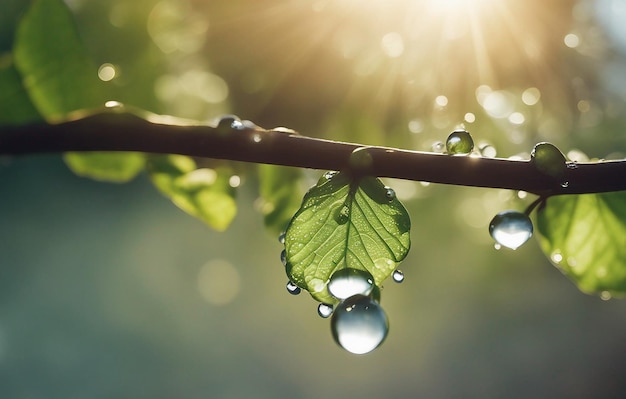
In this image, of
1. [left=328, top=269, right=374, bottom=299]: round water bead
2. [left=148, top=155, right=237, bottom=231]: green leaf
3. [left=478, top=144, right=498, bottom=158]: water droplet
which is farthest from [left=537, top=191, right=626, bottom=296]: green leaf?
[left=148, top=155, right=237, bottom=231]: green leaf

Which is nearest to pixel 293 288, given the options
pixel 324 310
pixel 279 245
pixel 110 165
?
pixel 324 310

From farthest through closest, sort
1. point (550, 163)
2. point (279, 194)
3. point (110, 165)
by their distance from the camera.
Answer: point (110, 165)
point (279, 194)
point (550, 163)

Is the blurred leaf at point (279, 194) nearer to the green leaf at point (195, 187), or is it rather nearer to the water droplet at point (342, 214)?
the green leaf at point (195, 187)

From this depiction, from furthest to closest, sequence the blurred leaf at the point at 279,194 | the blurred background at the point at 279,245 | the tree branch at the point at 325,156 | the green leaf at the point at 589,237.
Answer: the blurred background at the point at 279,245, the blurred leaf at the point at 279,194, the green leaf at the point at 589,237, the tree branch at the point at 325,156

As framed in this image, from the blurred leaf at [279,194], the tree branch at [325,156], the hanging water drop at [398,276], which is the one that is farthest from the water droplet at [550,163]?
the blurred leaf at [279,194]

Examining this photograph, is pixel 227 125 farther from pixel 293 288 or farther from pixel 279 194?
pixel 279 194
